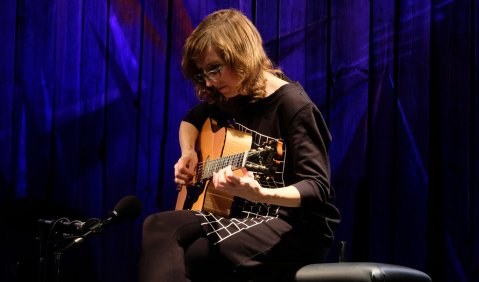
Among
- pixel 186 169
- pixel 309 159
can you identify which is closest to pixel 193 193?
pixel 186 169

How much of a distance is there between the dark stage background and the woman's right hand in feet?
1.75

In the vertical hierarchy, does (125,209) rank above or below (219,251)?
above

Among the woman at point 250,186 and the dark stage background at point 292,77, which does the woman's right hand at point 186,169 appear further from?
the dark stage background at point 292,77

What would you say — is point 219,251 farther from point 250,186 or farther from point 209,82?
point 209,82

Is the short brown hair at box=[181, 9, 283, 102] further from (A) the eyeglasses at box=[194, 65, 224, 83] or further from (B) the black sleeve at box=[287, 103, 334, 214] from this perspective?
(B) the black sleeve at box=[287, 103, 334, 214]

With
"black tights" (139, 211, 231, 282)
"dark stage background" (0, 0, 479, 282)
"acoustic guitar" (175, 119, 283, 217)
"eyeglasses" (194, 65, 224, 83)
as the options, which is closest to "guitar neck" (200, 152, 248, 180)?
"acoustic guitar" (175, 119, 283, 217)

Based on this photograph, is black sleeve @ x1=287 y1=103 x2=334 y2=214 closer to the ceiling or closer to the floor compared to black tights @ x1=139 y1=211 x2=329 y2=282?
closer to the ceiling

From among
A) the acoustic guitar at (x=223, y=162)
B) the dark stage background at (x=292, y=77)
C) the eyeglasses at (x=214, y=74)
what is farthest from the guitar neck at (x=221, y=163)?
the dark stage background at (x=292, y=77)

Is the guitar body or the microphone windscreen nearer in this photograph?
the microphone windscreen

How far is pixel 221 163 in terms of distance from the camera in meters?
2.04

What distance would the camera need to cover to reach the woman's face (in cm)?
215

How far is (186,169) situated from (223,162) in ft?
1.05

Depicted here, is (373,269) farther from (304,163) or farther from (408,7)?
(408,7)

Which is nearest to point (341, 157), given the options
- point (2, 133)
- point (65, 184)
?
point (65, 184)
